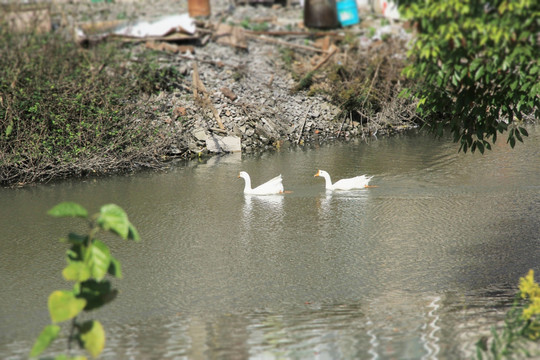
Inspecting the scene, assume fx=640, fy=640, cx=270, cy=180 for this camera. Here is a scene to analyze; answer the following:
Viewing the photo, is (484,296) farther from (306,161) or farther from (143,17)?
(143,17)

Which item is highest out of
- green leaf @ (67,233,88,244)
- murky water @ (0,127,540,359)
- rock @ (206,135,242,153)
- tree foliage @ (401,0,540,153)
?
tree foliage @ (401,0,540,153)

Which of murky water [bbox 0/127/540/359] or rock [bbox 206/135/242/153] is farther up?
rock [bbox 206/135/242/153]

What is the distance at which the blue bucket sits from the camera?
26125mm

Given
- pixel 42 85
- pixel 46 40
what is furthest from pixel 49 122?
pixel 46 40

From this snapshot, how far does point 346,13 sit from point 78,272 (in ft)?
77.0

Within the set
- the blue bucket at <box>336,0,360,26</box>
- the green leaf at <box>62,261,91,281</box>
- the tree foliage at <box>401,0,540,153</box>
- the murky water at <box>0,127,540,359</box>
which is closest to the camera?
the green leaf at <box>62,261,91,281</box>

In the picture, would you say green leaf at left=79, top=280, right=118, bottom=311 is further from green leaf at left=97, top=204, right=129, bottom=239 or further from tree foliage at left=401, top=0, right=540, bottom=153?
tree foliage at left=401, top=0, right=540, bottom=153

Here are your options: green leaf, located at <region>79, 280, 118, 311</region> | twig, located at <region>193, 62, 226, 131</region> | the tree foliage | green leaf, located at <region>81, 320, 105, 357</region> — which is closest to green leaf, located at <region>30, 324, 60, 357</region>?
green leaf, located at <region>81, 320, 105, 357</region>

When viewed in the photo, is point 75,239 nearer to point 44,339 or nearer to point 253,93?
point 44,339

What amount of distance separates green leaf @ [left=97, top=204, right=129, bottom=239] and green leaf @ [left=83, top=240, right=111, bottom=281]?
178 millimetres

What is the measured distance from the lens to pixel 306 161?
1670 centimetres

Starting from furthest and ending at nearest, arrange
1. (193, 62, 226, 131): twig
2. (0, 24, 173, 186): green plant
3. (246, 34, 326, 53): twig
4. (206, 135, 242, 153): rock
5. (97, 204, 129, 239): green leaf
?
1. (246, 34, 326, 53): twig
2. (193, 62, 226, 131): twig
3. (206, 135, 242, 153): rock
4. (0, 24, 173, 186): green plant
5. (97, 204, 129, 239): green leaf

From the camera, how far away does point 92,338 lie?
13.9 feet

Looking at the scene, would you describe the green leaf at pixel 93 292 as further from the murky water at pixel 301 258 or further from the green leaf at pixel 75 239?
the murky water at pixel 301 258
